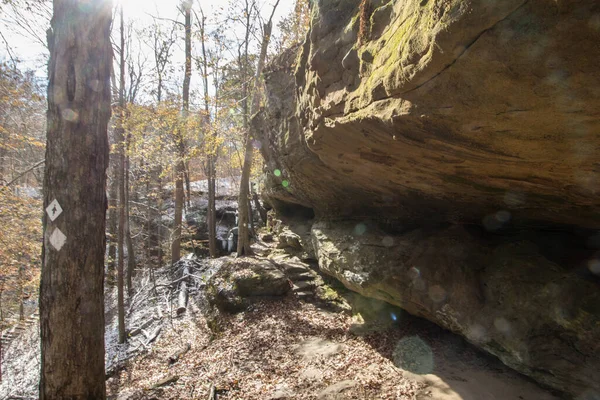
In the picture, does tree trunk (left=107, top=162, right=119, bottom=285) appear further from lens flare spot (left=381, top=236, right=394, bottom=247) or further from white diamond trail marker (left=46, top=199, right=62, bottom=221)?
lens flare spot (left=381, top=236, right=394, bottom=247)

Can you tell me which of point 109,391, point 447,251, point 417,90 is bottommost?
point 109,391

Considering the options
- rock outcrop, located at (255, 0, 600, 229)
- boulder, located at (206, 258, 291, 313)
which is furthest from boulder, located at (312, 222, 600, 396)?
boulder, located at (206, 258, 291, 313)

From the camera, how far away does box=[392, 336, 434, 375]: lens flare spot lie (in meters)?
5.48

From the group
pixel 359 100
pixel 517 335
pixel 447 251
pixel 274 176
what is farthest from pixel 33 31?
pixel 517 335

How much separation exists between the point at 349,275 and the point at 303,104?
386cm

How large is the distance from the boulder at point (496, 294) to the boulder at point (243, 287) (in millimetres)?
2806

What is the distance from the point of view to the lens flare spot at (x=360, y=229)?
8.02m

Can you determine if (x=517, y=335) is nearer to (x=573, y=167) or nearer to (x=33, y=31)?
(x=573, y=167)

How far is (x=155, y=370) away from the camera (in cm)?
788

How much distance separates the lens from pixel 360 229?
8219 millimetres

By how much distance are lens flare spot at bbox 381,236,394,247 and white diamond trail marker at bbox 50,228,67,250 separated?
5682mm

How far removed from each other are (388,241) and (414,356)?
90.1 inches

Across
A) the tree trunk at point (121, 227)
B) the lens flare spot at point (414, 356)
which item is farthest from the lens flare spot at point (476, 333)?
the tree trunk at point (121, 227)

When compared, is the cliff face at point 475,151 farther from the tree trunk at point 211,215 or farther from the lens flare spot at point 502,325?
the tree trunk at point 211,215
